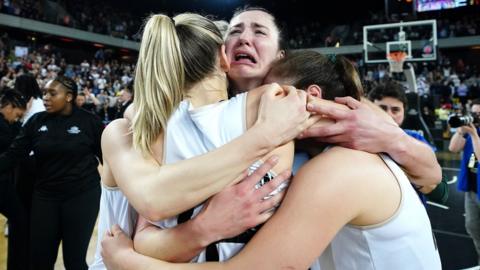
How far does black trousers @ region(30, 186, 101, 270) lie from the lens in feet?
9.32

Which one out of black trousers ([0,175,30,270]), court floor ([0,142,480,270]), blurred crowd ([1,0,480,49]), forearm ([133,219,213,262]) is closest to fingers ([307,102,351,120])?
forearm ([133,219,213,262])

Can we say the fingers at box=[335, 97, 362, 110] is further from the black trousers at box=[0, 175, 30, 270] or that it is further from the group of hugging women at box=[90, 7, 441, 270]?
the black trousers at box=[0, 175, 30, 270]

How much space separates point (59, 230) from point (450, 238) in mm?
3808

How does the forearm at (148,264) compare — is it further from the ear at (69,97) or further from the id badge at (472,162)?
the id badge at (472,162)

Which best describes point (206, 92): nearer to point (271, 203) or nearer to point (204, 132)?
point (204, 132)

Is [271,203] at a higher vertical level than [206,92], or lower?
lower

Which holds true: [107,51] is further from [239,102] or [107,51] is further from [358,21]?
[239,102]

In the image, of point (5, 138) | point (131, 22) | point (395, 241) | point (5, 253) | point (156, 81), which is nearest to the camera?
point (395, 241)

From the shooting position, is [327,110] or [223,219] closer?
[223,219]

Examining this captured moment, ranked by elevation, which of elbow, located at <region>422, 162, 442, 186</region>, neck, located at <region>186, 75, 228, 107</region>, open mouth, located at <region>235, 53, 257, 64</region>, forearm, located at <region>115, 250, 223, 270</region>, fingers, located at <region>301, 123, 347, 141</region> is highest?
open mouth, located at <region>235, 53, 257, 64</region>

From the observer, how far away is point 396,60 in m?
9.50

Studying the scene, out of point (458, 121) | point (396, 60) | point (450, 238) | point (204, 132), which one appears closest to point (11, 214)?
point (204, 132)

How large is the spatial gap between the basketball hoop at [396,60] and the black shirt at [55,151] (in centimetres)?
790

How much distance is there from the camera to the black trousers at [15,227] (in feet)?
10.3
